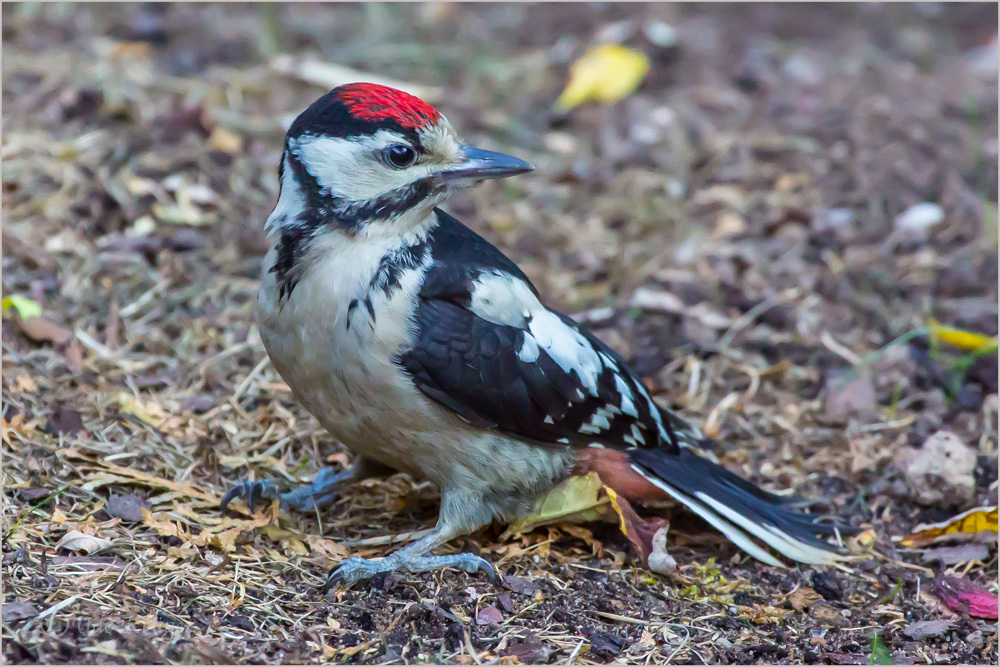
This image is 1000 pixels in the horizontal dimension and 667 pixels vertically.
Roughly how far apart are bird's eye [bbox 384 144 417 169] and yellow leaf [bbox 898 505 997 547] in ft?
8.04

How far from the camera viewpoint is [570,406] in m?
3.76

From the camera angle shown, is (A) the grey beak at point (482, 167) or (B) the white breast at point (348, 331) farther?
(A) the grey beak at point (482, 167)

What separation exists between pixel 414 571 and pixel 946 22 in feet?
24.7

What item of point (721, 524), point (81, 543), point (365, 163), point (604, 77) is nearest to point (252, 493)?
point (81, 543)

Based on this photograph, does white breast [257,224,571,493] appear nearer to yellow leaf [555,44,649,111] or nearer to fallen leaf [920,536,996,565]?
fallen leaf [920,536,996,565]

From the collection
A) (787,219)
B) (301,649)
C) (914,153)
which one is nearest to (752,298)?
(787,219)

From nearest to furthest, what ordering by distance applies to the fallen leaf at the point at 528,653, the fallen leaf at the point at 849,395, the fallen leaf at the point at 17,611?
the fallen leaf at the point at 17,611 → the fallen leaf at the point at 528,653 → the fallen leaf at the point at 849,395

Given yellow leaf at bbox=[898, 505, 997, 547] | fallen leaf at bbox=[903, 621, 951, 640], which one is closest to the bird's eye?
fallen leaf at bbox=[903, 621, 951, 640]

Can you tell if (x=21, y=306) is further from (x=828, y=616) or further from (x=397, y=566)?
(x=828, y=616)

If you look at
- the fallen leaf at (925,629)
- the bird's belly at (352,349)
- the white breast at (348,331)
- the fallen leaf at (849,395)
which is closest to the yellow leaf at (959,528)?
the fallen leaf at (925,629)

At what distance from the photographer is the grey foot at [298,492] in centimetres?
387

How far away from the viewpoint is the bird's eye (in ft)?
11.3

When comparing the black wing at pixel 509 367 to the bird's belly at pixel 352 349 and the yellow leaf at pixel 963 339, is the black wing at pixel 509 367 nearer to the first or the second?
the bird's belly at pixel 352 349

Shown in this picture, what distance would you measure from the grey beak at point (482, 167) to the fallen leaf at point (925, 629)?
2041 millimetres
